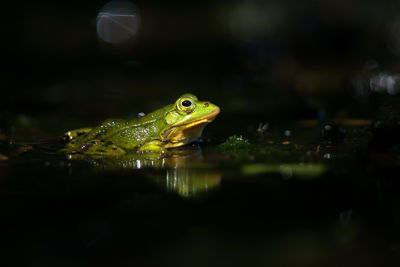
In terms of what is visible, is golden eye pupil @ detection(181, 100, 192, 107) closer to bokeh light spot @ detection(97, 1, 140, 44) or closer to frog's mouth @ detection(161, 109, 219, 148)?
frog's mouth @ detection(161, 109, 219, 148)

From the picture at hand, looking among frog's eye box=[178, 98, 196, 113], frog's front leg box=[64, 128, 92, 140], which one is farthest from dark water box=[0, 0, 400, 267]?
frog's eye box=[178, 98, 196, 113]

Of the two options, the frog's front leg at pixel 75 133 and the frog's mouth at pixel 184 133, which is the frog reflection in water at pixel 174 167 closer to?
the frog's mouth at pixel 184 133

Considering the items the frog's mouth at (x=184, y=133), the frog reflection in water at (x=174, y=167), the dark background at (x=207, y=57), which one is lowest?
the frog reflection in water at (x=174, y=167)

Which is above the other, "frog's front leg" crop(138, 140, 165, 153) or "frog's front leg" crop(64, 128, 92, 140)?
"frog's front leg" crop(64, 128, 92, 140)

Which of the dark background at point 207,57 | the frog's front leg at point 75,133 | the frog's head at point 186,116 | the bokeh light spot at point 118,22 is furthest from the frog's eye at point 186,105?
the bokeh light spot at point 118,22

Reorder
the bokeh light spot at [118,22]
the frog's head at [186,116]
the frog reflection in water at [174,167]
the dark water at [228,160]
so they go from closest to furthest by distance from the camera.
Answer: the dark water at [228,160] → the frog reflection in water at [174,167] → the frog's head at [186,116] → the bokeh light spot at [118,22]

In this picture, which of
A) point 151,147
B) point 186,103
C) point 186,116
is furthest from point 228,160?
point 151,147

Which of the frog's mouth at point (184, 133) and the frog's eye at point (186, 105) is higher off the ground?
the frog's eye at point (186, 105)
